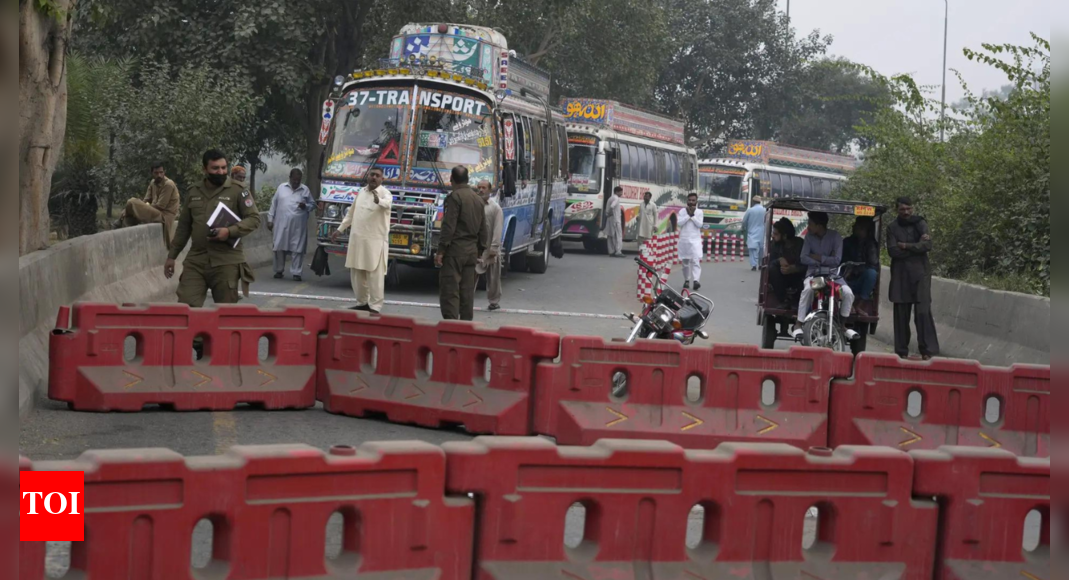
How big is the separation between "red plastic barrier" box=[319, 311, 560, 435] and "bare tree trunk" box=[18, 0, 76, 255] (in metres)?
3.41

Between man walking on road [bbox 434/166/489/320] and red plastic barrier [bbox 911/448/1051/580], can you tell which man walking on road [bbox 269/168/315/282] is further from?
red plastic barrier [bbox 911/448/1051/580]

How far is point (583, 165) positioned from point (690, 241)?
1113cm

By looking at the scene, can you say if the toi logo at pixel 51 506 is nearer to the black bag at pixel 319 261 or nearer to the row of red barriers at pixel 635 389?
the row of red barriers at pixel 635 389

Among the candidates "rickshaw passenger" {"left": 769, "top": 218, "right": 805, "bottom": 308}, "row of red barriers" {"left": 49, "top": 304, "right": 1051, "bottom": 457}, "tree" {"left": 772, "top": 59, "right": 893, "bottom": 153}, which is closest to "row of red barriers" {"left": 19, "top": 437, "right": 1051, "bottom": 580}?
"row of red barriers" {"left": 49, "top": 304, "right": 1051, "bottom": 457}

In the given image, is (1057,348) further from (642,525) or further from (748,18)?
(748,18)

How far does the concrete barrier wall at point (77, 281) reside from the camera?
920cm

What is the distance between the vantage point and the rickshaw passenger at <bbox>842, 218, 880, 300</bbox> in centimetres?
1344

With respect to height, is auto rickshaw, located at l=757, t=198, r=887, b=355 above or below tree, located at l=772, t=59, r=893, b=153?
below

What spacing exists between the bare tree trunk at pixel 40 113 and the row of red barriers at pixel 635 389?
2.59 meters

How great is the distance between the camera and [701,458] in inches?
201

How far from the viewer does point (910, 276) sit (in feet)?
46.4

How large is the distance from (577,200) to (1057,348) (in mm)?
28786

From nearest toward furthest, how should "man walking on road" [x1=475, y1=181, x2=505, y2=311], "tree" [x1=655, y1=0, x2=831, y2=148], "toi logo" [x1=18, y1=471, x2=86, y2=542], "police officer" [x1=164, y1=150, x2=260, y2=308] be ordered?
"toi logo" [x1=18, y1=471, x2=86, y2=542] < "police officer" [x1=164, y1=150, x2=260, y2=308] < "man walking on road" [x1=475, y1=181, x2=505, y2=311] < "tree" [x1=655, y1=0, x2=831, y2=148]

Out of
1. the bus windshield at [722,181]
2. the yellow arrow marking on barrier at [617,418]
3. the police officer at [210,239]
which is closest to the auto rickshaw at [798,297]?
the yellow arrow marking on barrier at [617,418]
